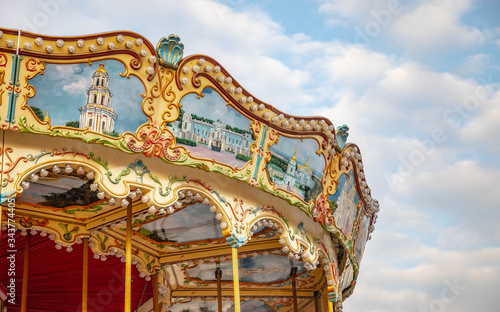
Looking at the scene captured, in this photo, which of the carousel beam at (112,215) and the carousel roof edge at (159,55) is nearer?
the carousel roof edge at (159,55)

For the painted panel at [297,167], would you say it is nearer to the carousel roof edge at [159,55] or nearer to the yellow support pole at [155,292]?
the carousel roof edge at [159,55]

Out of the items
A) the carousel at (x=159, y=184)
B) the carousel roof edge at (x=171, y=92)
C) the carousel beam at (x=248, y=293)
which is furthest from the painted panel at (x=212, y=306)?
the carousel roof edge at (x=171, y=92)

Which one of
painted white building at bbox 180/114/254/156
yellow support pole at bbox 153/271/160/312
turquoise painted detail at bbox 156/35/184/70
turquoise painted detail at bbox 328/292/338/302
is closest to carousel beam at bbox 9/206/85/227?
yellow support pole at bbox 153/271/160/312

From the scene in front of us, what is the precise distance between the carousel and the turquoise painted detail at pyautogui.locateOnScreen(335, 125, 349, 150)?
5 centimetres

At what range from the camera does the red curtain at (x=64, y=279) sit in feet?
34.6

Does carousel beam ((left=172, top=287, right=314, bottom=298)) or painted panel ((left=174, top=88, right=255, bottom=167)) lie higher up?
painted panel ((left=174, top=88, right=255, bottom=167))

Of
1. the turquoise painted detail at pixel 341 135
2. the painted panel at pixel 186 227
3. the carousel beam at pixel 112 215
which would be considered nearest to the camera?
the carousel beam at pixel 112 215

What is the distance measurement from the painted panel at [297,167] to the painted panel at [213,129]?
55 centimetres

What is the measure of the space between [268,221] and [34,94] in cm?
376

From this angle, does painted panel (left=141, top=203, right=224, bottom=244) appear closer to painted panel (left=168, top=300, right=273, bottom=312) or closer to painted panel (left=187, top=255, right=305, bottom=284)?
painted panel (left=187, top=255, right=305, bottom=284)

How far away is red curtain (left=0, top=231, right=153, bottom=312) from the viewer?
10.6 metres

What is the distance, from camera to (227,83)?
8.13 meters

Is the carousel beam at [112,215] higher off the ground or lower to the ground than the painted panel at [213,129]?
lower

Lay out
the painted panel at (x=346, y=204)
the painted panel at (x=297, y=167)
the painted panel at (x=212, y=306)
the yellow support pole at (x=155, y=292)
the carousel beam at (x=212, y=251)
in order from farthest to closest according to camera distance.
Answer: the painted panel at (x=212, y=306) < the yellow support pole at (x=155, y=292) < the carousel beam at (x=212, y=251) < the painted panel at (x=346, y=204) < the painted panel at (x=297, y=167)
